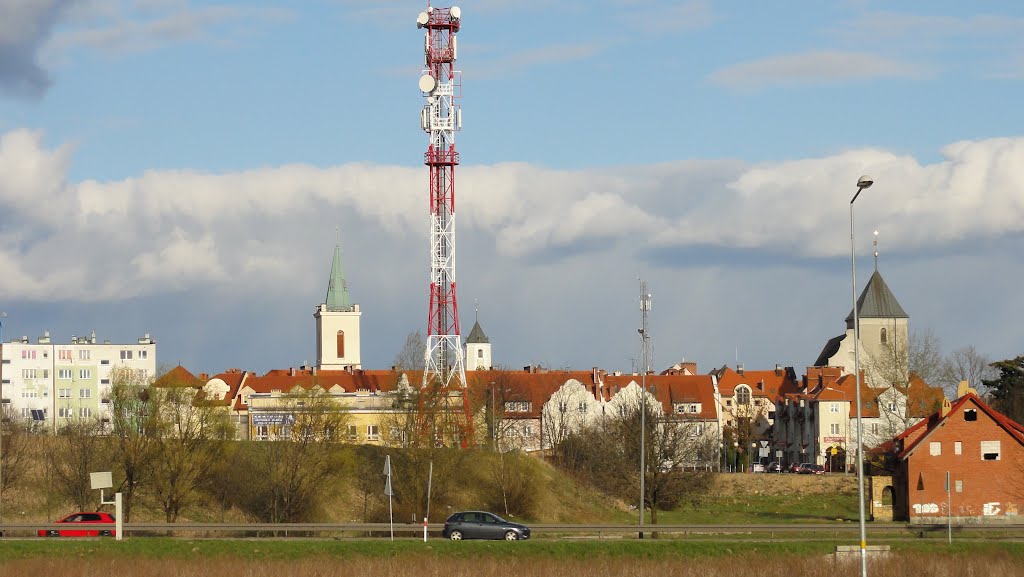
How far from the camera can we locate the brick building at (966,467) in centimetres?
7656

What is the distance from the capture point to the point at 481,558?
46406 mm

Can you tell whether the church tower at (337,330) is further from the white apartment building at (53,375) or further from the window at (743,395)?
the window at (743,395)

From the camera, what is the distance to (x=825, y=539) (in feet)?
180

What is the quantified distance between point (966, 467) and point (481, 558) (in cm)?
4095

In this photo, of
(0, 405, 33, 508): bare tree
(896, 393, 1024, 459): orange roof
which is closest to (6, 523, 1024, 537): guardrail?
(896, 393, 1024, 459): orange roof

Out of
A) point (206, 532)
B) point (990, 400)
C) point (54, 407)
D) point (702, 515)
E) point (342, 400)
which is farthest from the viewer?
point (54, 407)

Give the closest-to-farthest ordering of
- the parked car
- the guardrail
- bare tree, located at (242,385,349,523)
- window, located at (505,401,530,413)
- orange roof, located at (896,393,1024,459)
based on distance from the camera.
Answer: the parked car, the guardrail, orange roof, located at (896,393,1024,459), bare tree, located at (242,385,349,523), window, located at (505,401,530,413)

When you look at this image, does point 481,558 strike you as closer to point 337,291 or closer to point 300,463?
point 300,463

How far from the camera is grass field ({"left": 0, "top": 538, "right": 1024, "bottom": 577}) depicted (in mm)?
43000

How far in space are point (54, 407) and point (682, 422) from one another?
81.4 meters

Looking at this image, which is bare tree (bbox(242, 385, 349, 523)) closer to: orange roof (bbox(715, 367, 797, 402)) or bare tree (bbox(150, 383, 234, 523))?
bare tree (bbox(150, 383, 234, 523))

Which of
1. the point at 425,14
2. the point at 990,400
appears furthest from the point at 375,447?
the point at 990,400

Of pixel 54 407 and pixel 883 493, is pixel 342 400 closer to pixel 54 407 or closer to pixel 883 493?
pixel 883 493

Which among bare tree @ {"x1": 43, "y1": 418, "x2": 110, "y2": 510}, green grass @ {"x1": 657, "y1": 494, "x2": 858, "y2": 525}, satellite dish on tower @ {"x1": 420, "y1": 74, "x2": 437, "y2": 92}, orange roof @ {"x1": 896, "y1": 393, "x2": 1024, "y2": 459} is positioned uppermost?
satellite dish on tower @ {"x1": 420, "y1": 74, "x2": 437, "y2": 92}
